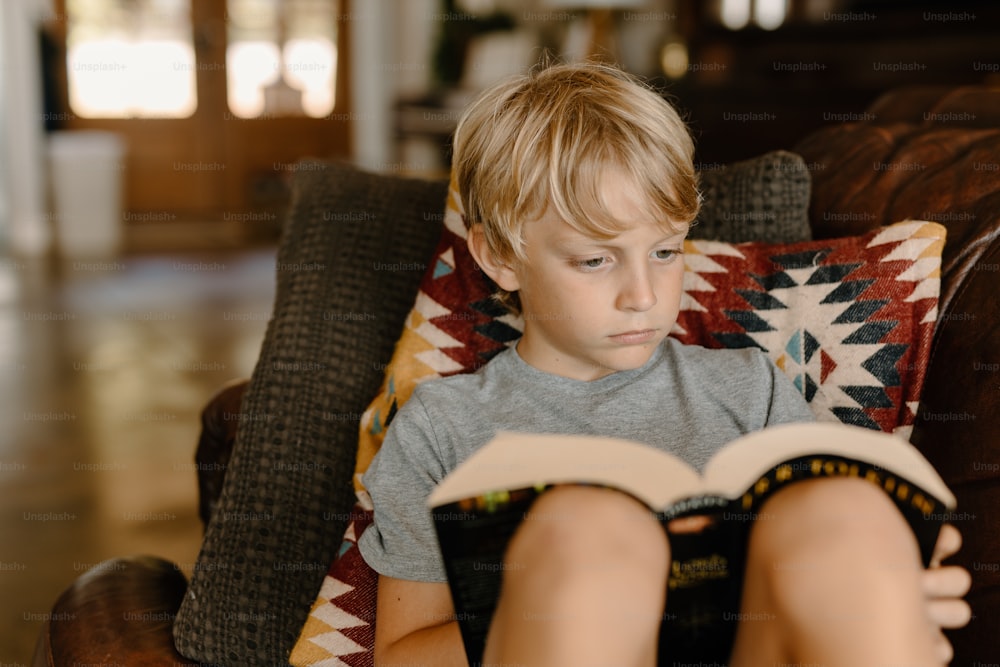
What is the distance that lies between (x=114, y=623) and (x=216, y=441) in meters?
0.48

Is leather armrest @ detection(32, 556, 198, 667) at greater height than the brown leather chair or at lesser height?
lesser

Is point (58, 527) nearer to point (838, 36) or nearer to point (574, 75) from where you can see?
point (574, 75)

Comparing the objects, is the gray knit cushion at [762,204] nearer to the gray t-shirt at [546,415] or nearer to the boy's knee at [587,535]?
the gray t-shirt at [546,415]

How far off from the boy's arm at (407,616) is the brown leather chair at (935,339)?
10.0 inches

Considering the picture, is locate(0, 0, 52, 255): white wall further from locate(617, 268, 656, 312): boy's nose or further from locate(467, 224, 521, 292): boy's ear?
locate(617, 268, 656, 312): boy's nose

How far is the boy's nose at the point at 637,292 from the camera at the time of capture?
40.7 inches

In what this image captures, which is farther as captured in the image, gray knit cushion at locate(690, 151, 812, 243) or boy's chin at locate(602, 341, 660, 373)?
gray knit cushion at locate(690, 151, 812, 243)

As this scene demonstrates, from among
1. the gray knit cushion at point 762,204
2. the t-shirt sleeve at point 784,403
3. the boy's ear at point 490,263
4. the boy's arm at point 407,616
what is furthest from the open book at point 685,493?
the gray knit cushion at point 762,204

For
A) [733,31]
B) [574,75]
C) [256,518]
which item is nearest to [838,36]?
[733,31]

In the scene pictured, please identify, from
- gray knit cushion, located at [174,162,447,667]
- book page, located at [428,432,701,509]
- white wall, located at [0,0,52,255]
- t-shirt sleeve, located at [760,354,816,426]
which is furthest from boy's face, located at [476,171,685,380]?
white wall, located at [0,0,52,255]

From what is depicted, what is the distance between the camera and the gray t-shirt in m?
1.06

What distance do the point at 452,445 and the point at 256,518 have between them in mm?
343

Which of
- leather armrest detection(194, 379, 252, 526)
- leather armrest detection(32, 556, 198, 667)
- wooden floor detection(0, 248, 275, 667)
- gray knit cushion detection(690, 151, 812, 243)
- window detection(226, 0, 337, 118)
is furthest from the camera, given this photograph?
window detection(226, 0, 337, 118)

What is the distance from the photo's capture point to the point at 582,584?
0.80 metres
